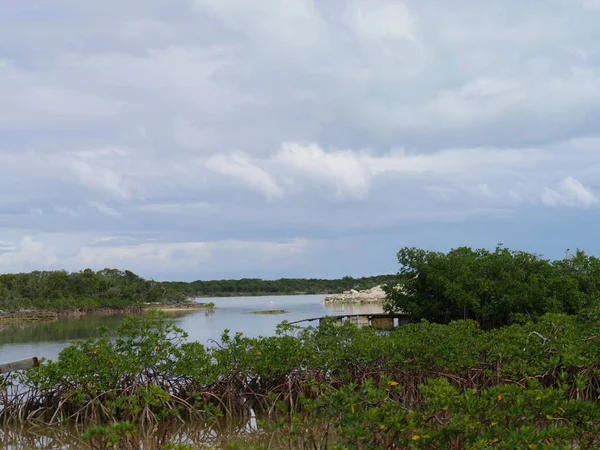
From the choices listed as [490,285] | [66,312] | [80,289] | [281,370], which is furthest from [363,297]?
[281,370]

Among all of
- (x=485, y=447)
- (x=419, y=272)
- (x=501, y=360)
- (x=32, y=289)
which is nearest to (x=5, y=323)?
(x=32, y=289)

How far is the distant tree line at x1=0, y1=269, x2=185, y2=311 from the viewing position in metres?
71.4

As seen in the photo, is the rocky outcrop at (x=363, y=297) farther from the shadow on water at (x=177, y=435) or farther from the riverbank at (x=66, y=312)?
the shadow on water at (x=177, y=435)

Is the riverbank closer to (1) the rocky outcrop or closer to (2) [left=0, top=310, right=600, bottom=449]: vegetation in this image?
(1) the rocky outcrop

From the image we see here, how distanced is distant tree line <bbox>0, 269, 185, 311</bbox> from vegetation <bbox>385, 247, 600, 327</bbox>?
4966 cm

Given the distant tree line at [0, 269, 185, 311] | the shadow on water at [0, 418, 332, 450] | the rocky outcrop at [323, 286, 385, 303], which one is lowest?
the shadow on water at [0, 418, 332, 450]

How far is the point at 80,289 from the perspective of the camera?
262 ft

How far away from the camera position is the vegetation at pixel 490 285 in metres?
25.2

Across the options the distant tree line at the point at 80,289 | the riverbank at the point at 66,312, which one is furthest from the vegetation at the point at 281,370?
the distant tree line at the point at 80,289

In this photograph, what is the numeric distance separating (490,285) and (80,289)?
6312cm

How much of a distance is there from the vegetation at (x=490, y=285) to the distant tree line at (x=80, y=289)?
49658 mm

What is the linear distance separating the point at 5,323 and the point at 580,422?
57.7 metres

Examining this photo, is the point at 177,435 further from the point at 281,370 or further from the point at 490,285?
the point at 490,285

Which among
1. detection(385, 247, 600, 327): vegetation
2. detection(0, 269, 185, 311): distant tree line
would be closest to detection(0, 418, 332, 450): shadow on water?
detection(385, 247, 600, 327): vegetation
